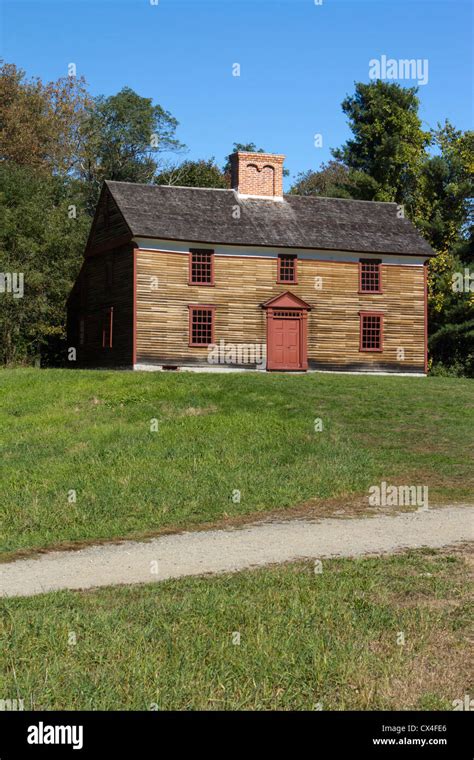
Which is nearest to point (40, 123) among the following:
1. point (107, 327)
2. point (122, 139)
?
point (122, 139)

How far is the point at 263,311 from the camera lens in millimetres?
41031

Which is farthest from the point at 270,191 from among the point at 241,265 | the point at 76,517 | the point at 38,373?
the point at 76,517

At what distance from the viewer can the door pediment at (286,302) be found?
134 ft

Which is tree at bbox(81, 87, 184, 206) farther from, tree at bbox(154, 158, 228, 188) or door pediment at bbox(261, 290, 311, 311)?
door pediment at bbox(261, 290, 311, 311)

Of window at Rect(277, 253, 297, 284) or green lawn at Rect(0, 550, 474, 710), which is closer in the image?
green lawn at Rect(0, 550, 474, 710)

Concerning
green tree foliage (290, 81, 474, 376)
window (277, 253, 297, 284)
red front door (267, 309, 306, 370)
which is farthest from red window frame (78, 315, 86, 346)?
green tree foliage (290, 81, 474, 376)

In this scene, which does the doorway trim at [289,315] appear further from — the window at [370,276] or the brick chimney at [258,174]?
the brick chimney at [258,174]

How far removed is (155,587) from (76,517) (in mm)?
5219

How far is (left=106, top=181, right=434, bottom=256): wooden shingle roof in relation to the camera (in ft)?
133

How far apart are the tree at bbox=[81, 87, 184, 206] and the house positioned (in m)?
24.8

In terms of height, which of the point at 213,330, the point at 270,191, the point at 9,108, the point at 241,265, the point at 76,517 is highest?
the point at 9,108

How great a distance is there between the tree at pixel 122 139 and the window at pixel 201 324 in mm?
29954
